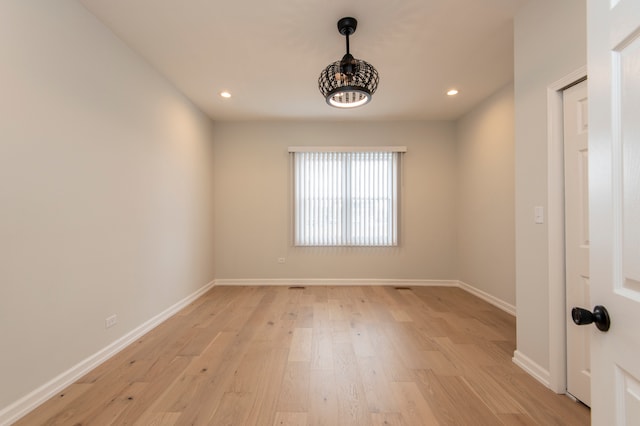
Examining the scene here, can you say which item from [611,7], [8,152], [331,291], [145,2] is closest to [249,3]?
[145,2]

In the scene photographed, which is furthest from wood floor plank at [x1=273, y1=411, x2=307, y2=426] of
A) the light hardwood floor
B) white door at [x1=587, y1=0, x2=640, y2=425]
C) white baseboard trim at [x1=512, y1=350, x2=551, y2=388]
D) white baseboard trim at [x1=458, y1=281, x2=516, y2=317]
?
white baseboard trim at [x1=458, y1=281, x2=516, y2=317]

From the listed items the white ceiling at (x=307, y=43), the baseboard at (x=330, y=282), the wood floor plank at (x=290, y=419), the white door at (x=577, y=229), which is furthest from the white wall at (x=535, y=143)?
the baseboard at (x=330, y=282)

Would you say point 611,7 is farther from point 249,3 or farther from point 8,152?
point 8,152

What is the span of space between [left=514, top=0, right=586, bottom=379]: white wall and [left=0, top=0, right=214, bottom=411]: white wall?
11.0 feet

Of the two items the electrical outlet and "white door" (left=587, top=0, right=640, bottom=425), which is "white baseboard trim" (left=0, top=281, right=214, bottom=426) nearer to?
the electrical outlet

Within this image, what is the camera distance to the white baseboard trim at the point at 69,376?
1.60 meters

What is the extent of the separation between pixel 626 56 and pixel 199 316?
3.74 meters

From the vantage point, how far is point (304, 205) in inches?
185

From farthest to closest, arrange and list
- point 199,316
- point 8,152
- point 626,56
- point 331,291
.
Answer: point 331,291
point 199,316
point 8,152
point 626,56

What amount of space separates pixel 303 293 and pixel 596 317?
371cm

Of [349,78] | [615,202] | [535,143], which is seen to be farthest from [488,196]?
[615,202]

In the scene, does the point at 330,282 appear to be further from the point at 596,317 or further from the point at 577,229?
the point at 596,317

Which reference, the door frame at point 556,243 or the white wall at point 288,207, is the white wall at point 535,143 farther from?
the white wall at point 288,207

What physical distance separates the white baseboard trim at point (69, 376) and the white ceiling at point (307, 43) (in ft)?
8.88
